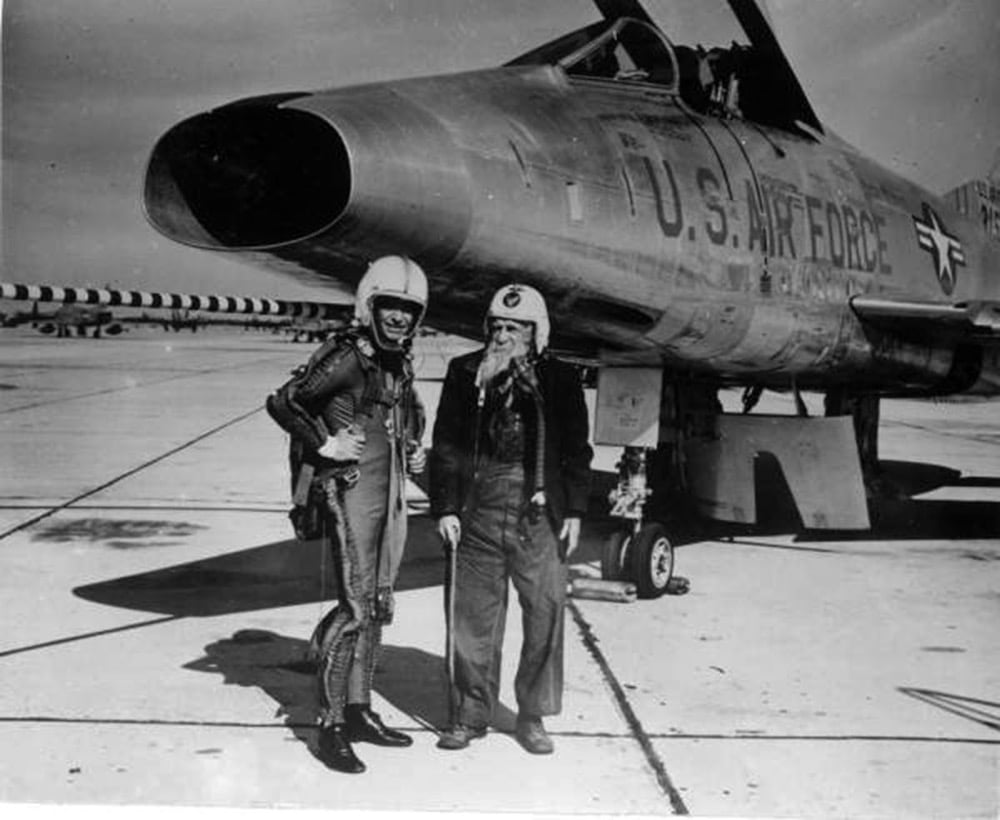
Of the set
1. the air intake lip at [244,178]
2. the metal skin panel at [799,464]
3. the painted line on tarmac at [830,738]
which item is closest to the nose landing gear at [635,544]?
the metal skin panel at [799,464]

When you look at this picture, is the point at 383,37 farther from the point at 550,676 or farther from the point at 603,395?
the point at 550,676

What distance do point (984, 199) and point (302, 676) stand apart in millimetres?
9289

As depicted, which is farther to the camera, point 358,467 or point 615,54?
point 615,54

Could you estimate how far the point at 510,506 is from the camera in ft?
14.4

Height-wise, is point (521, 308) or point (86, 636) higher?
point (521, 308)

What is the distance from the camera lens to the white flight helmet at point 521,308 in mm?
4410

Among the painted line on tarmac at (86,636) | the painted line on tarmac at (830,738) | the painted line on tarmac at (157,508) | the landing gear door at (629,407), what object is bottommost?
the painted line on tarmac at (86,636)

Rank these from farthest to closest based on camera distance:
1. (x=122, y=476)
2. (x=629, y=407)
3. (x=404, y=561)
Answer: (x=122, y=476), (x=404, y=561), (x=629, y=407)

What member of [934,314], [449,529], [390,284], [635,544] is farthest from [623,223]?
[934,314]

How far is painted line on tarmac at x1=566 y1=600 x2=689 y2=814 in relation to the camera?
3971mm

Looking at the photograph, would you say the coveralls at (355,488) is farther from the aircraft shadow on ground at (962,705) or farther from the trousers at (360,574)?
the aircraft shadow on ground at (962,705)

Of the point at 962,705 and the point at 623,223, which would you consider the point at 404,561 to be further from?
the point at 962,705

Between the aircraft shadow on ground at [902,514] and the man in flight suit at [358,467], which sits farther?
the aircraft shadow on ground at [902,514]

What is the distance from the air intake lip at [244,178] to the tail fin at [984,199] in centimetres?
801
